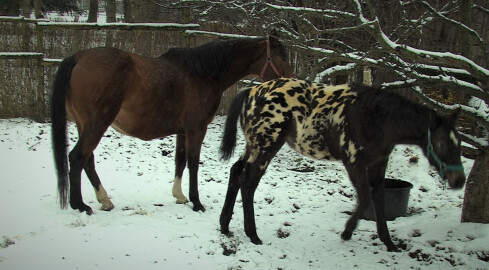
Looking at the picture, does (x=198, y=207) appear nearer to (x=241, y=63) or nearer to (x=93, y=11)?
(x=241, y=63)

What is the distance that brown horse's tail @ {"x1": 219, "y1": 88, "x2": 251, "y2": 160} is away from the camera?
4.05 metres

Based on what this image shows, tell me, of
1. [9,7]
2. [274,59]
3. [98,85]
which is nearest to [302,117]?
Result: [274,59]

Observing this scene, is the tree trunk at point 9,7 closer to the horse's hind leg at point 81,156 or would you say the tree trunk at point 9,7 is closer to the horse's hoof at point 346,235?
the horse's hind leg at point 81,156

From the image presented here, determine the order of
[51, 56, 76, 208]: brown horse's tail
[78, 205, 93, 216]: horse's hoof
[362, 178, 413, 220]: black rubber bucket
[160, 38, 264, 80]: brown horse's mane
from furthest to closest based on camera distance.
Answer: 1. [160, 38, 264, 80]: brown horse's mane
2. [362, 178, 413, 220]: black rubber bucket
3. [78, 205, 93, 216]: horse's hoof
4. [51, 56, 76, 208]: brown horse's tail

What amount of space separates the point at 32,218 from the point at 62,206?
1.02 ft

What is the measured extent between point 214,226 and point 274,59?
7.00ft

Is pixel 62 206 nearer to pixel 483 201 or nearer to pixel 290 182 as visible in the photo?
pixel 290 182

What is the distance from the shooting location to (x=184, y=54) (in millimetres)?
4816

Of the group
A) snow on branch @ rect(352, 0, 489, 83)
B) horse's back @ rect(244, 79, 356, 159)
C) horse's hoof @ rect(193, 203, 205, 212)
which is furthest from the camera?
horse's hoof @ rect(193, 203, 205, 212)

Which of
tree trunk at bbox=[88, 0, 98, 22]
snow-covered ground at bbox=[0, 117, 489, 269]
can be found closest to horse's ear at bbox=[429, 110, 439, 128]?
snow-covered ground at bbox=[0, 117, 489, 269]

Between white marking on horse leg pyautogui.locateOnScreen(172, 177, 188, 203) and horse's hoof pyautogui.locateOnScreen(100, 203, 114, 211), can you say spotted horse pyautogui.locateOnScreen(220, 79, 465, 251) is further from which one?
A: horse's hoof pyautogui.locateOnScreen(100, 203, 114, 211)

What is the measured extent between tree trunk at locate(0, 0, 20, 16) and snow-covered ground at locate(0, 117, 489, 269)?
935cm

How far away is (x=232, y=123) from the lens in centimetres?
410

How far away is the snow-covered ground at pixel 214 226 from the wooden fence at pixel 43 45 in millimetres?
1998
